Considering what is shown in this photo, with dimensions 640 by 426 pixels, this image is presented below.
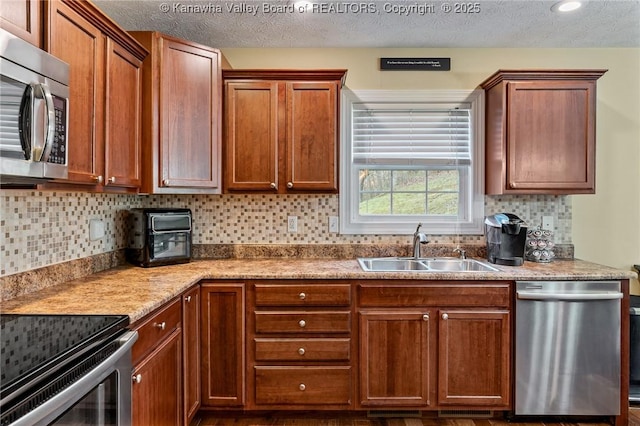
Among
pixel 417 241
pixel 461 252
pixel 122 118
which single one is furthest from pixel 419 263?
pixel 122 118

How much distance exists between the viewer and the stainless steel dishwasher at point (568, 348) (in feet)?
7.32

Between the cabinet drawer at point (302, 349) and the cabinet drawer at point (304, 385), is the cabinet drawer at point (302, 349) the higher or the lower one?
the higher one

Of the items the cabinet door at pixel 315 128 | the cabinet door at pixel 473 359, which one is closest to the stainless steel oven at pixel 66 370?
the cabinet door at pixel 315 128

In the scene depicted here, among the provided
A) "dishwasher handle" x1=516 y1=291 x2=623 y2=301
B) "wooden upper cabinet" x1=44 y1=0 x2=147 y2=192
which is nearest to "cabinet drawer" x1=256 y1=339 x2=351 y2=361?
"dishwasher handle" x1=516 y1=291 x2=623 y2=301

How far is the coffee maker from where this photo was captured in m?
2.50

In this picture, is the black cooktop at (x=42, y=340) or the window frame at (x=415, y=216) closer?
the black cooktop at (x=42, y=340)

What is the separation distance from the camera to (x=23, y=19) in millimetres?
1360

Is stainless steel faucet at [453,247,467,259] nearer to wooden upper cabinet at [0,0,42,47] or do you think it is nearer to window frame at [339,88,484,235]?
window frame at [339,88,484,235]

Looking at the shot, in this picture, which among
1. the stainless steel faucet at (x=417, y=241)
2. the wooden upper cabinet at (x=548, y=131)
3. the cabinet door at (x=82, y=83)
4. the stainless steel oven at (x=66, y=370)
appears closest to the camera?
the stainless steel oven at (x=66, y=370)

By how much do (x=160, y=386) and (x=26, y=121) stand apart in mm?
1204

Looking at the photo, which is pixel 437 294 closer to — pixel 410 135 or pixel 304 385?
pixel 304 385

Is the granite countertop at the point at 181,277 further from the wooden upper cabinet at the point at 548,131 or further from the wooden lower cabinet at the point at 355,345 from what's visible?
the wooden upper cabinet at the point at 548,131

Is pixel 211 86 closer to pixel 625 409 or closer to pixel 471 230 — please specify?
pixel 471 230

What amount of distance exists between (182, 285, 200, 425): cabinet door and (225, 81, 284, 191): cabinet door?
778 millimetres
